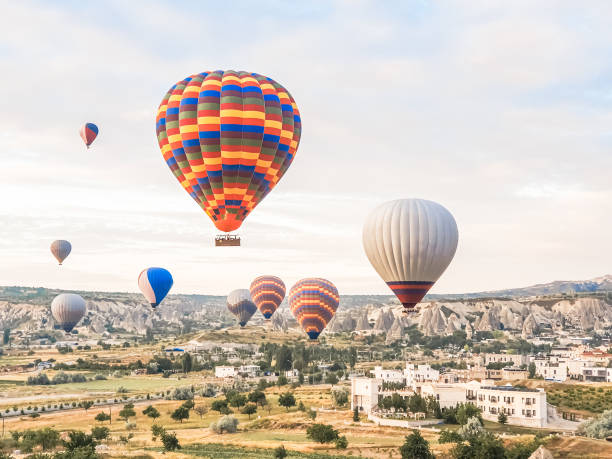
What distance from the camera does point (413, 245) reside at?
62.3 m

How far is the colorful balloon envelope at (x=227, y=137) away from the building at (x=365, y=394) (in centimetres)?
3831

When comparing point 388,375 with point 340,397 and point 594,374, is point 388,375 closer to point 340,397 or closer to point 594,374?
point 340,397

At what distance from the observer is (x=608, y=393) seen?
3588 inches

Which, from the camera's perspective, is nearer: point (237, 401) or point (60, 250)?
point (237, 401)

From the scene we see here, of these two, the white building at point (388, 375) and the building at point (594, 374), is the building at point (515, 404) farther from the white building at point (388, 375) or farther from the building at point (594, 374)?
the building at point (594, 374)

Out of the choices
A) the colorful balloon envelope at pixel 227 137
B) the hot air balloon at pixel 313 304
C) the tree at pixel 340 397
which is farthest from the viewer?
the hot air balloon at pixel 313 304

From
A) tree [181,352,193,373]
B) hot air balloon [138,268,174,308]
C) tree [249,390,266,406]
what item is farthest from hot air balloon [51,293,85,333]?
tree [249,390,266,406]

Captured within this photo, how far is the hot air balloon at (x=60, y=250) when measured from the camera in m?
144

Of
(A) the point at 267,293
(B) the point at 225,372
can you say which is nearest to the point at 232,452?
(B) the point at 225,372

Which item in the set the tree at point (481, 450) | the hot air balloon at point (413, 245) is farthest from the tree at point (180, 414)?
the tree at point (481, 450)

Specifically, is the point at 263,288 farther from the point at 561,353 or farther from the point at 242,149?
the point at 242,149

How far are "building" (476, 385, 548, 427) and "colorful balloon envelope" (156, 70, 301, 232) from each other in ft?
132

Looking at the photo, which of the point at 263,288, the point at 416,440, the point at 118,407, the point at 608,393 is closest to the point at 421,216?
the point at 416,440

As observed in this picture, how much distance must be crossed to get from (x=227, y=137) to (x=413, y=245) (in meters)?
20.1
